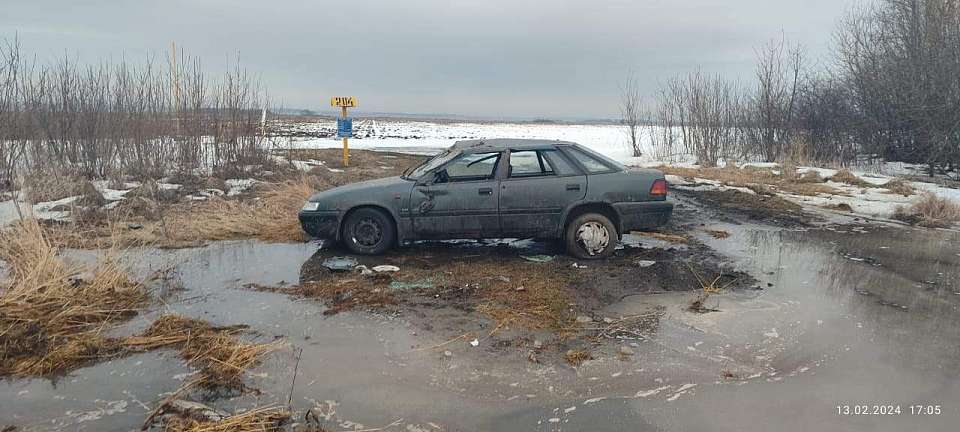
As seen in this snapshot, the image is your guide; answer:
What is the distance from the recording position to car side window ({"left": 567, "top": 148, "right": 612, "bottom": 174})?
22.3 ft

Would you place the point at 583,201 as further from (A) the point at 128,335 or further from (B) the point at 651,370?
(A) the point at 128,335

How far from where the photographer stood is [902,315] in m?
4.84

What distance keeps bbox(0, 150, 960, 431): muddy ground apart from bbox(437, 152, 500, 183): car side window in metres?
0.93

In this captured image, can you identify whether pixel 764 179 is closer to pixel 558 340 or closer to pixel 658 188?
pixel 658 188

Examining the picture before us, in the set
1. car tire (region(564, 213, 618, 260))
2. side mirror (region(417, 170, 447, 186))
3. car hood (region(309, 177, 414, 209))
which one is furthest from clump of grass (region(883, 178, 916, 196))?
car hood (region(309, 177, 414, 209))

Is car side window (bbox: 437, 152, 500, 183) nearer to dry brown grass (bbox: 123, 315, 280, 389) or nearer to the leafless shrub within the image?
dry brown grass (bbox: 123, 315, 280, 389)

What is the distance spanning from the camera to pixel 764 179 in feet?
51.2

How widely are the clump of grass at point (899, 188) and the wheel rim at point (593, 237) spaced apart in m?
9.17

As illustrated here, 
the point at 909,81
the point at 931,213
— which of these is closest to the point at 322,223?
the point at 931,213

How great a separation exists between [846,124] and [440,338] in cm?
2121

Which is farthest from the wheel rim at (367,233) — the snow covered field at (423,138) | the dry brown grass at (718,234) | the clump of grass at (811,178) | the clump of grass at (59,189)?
the clump of grass at (811,178)

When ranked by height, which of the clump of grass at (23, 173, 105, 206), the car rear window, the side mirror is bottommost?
the clump of grass at (23, 173, 105, 206)

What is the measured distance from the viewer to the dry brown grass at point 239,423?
306 cm

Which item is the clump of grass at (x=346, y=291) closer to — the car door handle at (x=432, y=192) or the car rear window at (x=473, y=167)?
the car door handle at (x=432, y=192)
